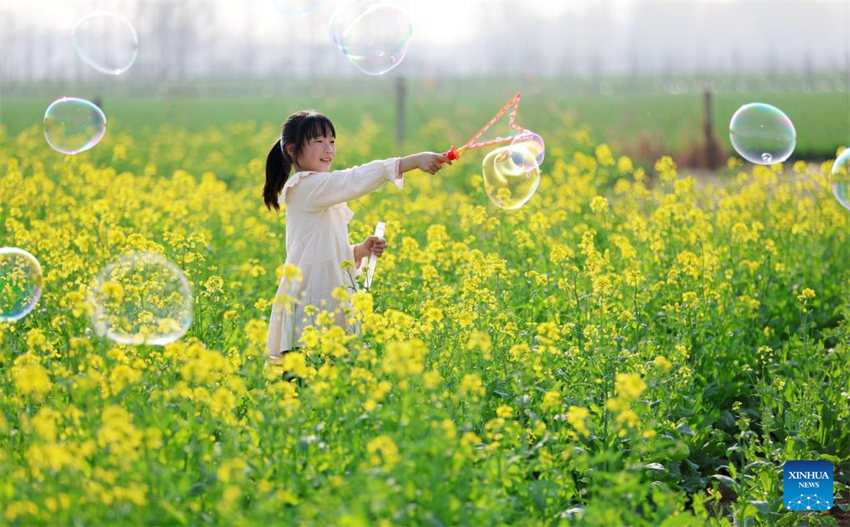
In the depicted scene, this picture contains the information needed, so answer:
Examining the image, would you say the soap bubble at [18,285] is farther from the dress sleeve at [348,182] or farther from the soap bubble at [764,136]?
the soap bubble at [764,136]

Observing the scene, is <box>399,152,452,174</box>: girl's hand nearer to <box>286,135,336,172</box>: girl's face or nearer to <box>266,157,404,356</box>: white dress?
<box>266,157,404,356</box>: white dress

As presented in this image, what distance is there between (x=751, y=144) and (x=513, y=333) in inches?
121

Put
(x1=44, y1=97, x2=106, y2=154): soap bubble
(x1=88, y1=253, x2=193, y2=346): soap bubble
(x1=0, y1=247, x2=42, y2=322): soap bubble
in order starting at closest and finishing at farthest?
1. (x1=88, y1=253, x2=193, y2=346): soap bubble
2. (x1=0, y1=247, x2=42, y2=322): soap bubble
3. (x1=44, y1=97, x2=106, y2=154): soap bubble

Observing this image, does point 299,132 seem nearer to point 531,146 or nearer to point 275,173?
point 275,173

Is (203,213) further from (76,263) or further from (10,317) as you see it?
(10,317)

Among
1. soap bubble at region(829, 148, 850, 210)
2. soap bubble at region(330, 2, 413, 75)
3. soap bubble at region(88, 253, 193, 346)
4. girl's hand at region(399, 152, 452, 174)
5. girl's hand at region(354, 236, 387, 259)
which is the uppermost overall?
soap bubble at region(330, 2, 413, 75)

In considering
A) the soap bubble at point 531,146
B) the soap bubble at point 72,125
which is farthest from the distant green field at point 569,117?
the soap bubble at point 72,125

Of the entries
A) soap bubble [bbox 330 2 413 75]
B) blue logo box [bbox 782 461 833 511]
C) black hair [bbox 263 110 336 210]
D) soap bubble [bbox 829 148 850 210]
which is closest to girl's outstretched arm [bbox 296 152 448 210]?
black hair [bbox 263 110 336 210]

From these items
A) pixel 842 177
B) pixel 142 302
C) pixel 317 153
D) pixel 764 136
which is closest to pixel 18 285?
pixel 142 302

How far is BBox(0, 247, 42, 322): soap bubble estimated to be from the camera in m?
5.46

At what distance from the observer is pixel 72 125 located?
25.8 ft

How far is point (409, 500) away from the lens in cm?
344

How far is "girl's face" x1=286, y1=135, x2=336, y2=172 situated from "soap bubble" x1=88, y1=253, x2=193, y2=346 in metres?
0.87

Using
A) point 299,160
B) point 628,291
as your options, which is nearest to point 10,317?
point 299,160
